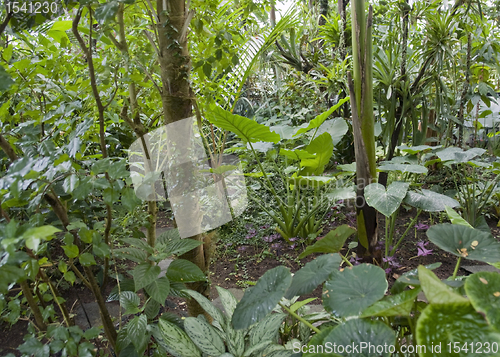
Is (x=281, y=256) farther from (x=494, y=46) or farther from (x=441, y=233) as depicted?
(x=494, y=46)

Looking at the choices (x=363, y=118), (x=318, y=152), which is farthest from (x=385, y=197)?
(x=318, y=152)

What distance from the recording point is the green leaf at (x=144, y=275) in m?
0.69

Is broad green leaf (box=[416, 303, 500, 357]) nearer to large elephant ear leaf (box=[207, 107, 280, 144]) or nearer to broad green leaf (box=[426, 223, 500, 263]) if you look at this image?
broad green leaf (box=[426, 223, 500, 263])

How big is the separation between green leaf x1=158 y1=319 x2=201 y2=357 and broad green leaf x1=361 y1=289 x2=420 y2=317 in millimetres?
420

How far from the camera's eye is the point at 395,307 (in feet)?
1.68

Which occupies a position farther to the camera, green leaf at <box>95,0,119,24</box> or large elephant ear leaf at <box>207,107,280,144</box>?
large elephant ear leaf at <box>207,107,280,144</box>

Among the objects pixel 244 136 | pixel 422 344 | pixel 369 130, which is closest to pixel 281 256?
pixel 244 136

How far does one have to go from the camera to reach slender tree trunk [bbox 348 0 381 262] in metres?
1.37

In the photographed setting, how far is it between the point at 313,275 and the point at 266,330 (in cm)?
21

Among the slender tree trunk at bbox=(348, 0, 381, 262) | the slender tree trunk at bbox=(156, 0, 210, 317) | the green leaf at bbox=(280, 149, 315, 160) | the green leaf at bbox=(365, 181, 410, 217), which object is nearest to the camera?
the slender tree trunk at bbox=(156, 0, 210, 317)

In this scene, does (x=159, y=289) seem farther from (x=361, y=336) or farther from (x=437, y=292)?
(x=437, y=292)

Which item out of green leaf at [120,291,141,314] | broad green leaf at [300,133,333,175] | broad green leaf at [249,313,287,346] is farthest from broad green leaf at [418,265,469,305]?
broad green leaf at [300,133,333,175]

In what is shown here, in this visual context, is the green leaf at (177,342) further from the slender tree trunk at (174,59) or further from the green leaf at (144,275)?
the slender tree trunk at (174,59)

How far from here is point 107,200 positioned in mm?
567
